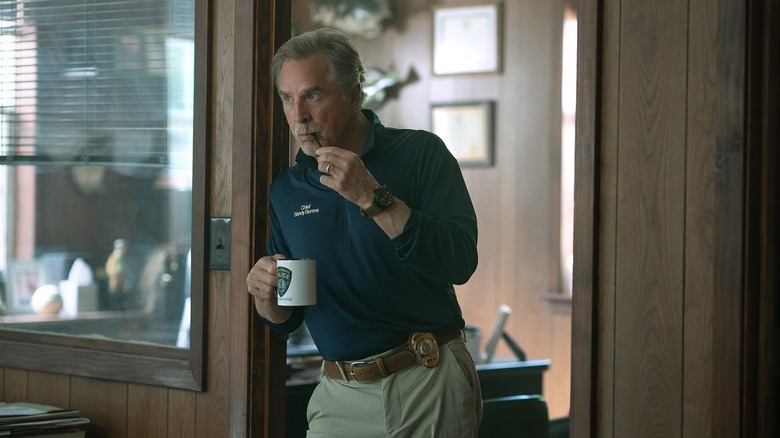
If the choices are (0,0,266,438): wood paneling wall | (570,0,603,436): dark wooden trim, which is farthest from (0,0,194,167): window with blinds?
(570,0,603,436): dark wooden trim

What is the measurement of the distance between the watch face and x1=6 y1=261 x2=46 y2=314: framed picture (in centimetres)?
146

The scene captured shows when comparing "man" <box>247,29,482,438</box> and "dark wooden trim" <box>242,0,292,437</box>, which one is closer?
"man" <box>247,29,482,438</box>

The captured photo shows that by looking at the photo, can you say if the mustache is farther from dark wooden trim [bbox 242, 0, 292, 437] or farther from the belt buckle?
the belt buckle

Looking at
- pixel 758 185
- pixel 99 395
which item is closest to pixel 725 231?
pixel 758 185

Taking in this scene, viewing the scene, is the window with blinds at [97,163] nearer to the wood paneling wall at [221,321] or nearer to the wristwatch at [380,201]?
the wood paneling wall at [221,321]

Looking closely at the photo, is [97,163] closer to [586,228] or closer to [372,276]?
[372,276]

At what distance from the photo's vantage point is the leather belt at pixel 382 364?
6.63ft

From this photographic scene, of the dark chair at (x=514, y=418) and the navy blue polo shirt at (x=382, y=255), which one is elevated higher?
the navy blue polo shirt at (x=382, y=255)

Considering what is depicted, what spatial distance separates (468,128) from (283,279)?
12.6 feet

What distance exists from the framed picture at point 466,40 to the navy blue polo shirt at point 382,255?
358cm

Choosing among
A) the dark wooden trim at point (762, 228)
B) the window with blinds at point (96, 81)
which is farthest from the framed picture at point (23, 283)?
the dark wooden trim at point (762, 228)

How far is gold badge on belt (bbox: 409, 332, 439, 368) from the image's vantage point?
2.02 metres

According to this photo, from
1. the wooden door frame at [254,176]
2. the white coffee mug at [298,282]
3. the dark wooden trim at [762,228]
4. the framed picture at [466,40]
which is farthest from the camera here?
the framed picture at [466,40]

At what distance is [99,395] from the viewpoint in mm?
2725
